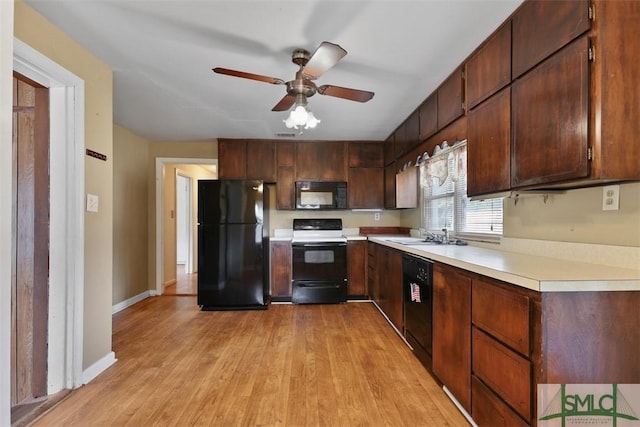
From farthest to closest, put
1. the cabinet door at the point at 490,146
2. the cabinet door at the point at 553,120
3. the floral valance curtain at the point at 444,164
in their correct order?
the floral valance curtain at the point at 444,164 < the cabinet door at the point at 490,146 < the cabinet door at the point at 553,120

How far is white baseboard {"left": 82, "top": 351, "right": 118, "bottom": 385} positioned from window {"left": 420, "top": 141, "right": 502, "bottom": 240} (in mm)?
2932

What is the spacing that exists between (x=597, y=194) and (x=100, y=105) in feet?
10.3

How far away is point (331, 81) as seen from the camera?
2.44 m

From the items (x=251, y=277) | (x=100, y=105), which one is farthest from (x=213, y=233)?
(x=100, y=105)

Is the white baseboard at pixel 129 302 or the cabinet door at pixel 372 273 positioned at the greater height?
the cabinet door at pixel 372 273

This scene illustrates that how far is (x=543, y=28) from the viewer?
1405mm

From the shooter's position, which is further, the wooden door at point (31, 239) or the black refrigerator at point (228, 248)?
the black refrigerator at point (228, 248)

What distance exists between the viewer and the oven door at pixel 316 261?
151 inches

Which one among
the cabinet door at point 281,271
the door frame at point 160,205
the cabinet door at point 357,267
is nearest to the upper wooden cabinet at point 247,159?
the door frame at point 160,205

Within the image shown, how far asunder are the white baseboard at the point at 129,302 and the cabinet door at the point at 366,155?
341 centimetres

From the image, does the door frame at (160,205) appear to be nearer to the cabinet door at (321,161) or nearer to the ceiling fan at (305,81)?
the cabinet door at (321,161)

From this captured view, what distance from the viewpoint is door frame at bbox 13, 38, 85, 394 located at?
6.18ft

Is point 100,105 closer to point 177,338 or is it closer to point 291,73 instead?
point 291,73

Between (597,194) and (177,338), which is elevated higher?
(597,194)
